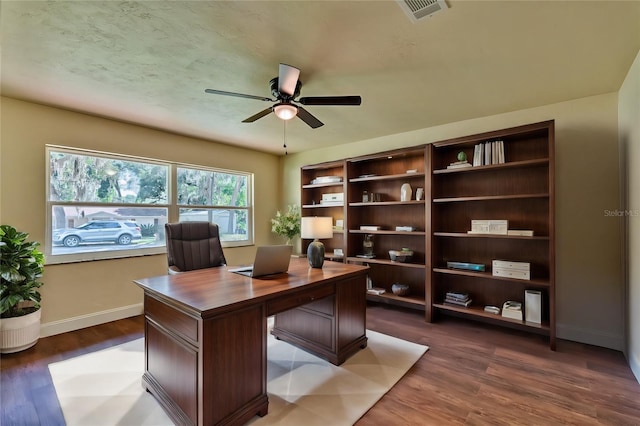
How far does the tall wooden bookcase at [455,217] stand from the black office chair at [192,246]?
5.88 ft

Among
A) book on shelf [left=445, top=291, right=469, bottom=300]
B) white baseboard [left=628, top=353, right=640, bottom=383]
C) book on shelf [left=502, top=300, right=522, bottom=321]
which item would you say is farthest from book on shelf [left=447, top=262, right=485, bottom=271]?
white baseboard [left=628, top=353, right=640, bottom=383]

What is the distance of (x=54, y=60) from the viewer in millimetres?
2174

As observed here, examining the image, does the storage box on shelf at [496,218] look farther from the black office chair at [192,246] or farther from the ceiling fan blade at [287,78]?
the black office chair at [192,246]

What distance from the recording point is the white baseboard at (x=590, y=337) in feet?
8.80

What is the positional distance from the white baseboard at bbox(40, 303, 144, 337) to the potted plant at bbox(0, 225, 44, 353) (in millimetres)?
263

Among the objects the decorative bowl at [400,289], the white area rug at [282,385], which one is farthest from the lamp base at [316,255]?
the decorative bowl at [400,289]

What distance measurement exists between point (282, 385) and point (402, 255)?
222 cm

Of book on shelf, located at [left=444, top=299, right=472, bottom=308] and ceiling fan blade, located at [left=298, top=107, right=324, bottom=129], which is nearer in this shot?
ceiling fan blade, located at [left=298, top=107, right=324, bottom=129]

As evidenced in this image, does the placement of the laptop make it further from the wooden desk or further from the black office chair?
the black office chair

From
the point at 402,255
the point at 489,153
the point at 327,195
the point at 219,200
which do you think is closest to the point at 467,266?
the point at 402,255

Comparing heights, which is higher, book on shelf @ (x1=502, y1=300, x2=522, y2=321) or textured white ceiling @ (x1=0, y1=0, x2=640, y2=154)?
textured white ceiling @ (x1=0, y1=0, x2=640, y2=154)

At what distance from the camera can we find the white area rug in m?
1.79

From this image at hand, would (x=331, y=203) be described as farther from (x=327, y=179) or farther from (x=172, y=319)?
(x=172, y=319)

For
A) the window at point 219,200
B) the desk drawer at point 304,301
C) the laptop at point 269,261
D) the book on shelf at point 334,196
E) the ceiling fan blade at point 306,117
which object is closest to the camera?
the desk drawer at point 304,301
